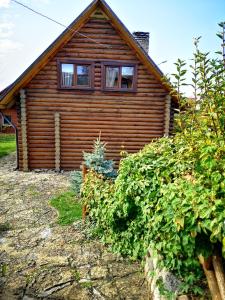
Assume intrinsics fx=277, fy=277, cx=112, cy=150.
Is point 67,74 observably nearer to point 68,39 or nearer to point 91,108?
point 68,39

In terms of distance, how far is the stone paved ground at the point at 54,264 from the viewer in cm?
421

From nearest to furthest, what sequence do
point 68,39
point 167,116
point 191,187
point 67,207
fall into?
point 191,187 → point 67,207 → point 68,39 → point 167,116

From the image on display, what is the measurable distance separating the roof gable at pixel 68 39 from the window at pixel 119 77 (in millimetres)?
834

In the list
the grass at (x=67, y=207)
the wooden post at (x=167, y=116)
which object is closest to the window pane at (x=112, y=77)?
the wooden post at (x=167, y=116)

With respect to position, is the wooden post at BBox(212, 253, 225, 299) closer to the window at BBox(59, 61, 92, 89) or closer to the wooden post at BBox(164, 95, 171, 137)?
the wooden post at BBox(164, 95, 171, 137)

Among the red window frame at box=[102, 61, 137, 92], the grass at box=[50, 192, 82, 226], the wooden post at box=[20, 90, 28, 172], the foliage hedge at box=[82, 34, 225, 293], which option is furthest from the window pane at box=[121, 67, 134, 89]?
the foliage hedge at box=[82, 34, 225, 293]

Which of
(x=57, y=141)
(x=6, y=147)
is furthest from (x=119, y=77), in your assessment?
(x=6, y=147)

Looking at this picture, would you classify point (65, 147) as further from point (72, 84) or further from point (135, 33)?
point (135, 33)

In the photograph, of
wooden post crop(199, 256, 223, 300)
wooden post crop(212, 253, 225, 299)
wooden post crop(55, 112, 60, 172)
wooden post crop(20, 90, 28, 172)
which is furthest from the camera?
wooden post crop(55, 112, 60, 172)

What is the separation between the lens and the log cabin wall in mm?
11625

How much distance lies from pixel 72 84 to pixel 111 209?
26.6 ft

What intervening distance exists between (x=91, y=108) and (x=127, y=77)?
6.86ft

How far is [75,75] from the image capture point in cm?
1184

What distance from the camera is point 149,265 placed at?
450cm
